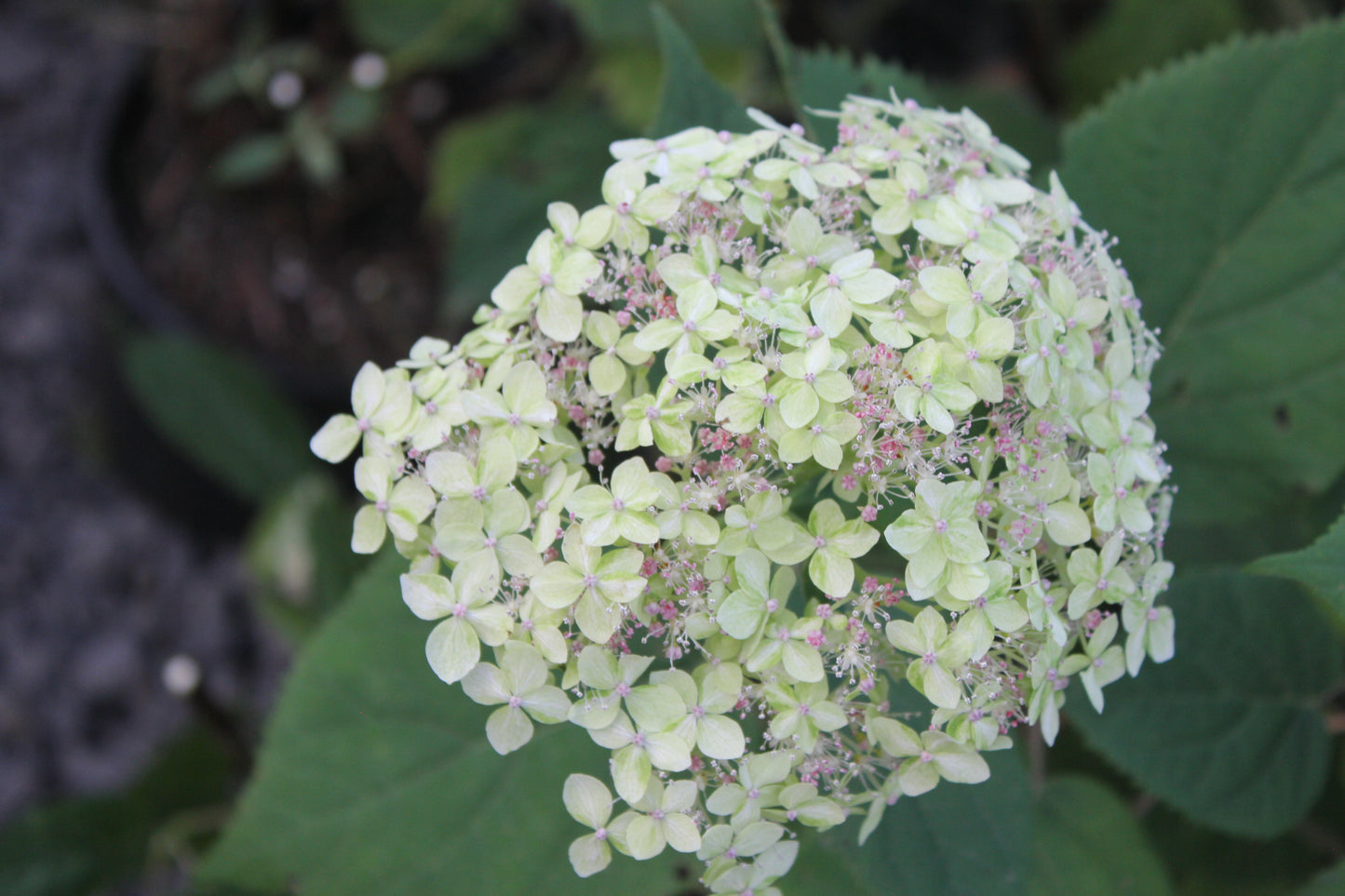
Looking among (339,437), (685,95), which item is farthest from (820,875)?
(685,95)

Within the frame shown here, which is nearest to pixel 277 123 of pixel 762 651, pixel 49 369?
pixel 49 369

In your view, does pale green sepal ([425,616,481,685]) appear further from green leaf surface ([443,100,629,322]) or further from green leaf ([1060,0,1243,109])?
green leaf ([1060,0,1243,109])

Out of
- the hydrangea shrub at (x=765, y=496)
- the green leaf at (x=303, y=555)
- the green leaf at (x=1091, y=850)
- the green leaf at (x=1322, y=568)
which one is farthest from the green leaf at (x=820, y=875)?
the green leaf at (x=303, y=555)

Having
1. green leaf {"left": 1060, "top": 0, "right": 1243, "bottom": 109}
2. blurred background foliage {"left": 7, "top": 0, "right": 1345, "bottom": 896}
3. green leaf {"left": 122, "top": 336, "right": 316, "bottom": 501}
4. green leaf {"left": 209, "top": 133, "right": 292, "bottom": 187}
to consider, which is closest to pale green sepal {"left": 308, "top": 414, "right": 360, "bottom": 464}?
blurred background foliage {"left": 7, "top": 0, "right": 1345, "bottom": 896}

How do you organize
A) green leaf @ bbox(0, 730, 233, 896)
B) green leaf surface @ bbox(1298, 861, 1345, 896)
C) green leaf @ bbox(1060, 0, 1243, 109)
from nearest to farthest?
green leaf surface @ bbox(1298, 861, 1345, 896) → green leaf @ bbox(0, 730, 233, 896) → green leaf @ bbox(1060, 0, 1243, 109)

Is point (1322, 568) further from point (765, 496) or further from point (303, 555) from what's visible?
point (303, 555)

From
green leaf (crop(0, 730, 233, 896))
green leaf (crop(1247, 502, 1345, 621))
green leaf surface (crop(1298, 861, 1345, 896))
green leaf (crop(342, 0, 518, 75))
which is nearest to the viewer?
green leaf (crop(1247, 502, 1345, 621))
